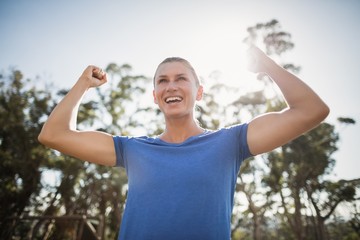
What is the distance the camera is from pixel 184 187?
4.85ft

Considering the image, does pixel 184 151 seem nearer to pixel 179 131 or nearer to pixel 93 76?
pixel 179 131

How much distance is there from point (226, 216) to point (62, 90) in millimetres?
19451

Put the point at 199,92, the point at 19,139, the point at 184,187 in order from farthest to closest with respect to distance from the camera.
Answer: the point at 19,139 → the point at 199,92 → the point at 184,187

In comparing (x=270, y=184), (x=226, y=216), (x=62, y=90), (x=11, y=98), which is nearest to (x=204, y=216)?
(x=226, y=216)

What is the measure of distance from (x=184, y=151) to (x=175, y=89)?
22.4 inches

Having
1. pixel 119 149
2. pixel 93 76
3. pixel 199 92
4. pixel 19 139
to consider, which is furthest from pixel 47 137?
pixel 19 139

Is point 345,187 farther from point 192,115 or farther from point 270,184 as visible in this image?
point 192,115

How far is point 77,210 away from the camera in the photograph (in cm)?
2391

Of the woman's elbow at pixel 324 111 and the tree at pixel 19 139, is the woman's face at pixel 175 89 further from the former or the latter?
the tree at pixel 19 139

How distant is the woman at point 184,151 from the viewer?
143 cm

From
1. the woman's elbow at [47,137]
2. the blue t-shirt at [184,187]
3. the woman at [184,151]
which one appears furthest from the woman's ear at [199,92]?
the woman's elbow at [47,137]

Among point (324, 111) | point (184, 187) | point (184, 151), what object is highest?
point (324, 111)

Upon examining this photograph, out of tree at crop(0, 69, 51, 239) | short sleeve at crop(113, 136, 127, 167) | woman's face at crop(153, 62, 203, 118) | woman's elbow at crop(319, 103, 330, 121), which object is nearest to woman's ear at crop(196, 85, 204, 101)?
woman's face at crop(153, 62, 203, 118)

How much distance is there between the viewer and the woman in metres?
1.43
